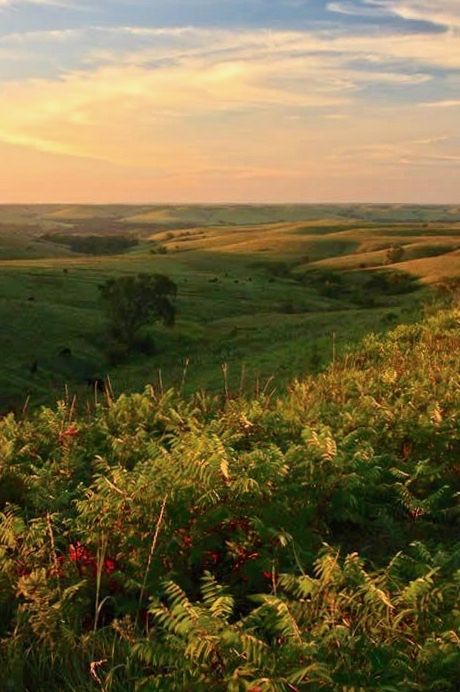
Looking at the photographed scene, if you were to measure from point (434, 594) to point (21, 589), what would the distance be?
3.12m

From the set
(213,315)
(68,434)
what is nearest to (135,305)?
(213,315)

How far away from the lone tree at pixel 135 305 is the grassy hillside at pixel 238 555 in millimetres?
48668

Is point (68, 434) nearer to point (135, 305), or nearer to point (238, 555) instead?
point (238, 555)

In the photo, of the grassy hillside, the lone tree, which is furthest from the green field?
the grassy hillside

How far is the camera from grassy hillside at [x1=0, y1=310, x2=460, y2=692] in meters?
3.89

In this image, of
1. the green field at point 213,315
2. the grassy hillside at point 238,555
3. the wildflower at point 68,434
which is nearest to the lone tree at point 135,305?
the green field at point 213,315

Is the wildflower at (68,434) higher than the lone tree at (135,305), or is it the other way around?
the wildflower at (68,434)

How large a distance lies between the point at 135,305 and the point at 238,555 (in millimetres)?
56858

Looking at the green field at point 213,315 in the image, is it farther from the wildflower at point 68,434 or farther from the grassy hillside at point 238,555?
the grassy hillside at point 238,555

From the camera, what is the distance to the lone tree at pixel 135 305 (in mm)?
58875

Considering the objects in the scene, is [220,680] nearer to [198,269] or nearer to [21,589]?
[21,589]

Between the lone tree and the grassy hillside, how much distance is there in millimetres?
48668

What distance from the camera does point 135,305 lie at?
6150 cm

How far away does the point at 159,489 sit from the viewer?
6.34m
